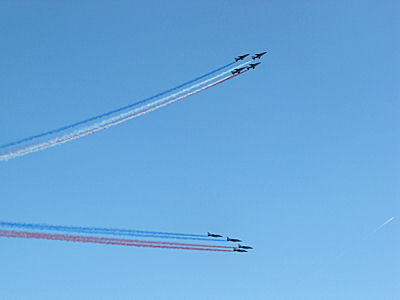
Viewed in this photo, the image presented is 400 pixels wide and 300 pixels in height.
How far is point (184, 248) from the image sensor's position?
46812 mm

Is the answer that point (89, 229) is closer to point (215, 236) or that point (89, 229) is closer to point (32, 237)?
point (32, 237)

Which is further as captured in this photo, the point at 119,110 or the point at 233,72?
the point at 233,72

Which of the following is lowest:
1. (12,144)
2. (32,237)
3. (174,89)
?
(32,237)

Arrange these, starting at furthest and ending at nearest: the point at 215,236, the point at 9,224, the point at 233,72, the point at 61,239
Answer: the point at 233,72 → the point at 215,236 → the point at 61,239 → the point at 9,224

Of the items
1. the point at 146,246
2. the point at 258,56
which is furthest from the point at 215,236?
the point at 258,56

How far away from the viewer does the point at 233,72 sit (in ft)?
195

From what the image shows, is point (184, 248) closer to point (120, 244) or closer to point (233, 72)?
point (120, 244)

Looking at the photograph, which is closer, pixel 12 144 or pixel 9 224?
pixel 9 224

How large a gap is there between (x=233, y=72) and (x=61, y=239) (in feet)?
104

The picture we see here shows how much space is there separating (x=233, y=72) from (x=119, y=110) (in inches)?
726

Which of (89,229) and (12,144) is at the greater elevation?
(12,144)

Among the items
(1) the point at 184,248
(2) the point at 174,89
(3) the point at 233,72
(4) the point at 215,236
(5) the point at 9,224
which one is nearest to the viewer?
(5) the point at 9,224

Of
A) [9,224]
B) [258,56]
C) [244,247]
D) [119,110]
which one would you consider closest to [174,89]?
[119,110]

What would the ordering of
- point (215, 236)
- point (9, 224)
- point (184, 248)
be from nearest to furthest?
point (9, 224)
point (184, 248)
point (215, 236)
